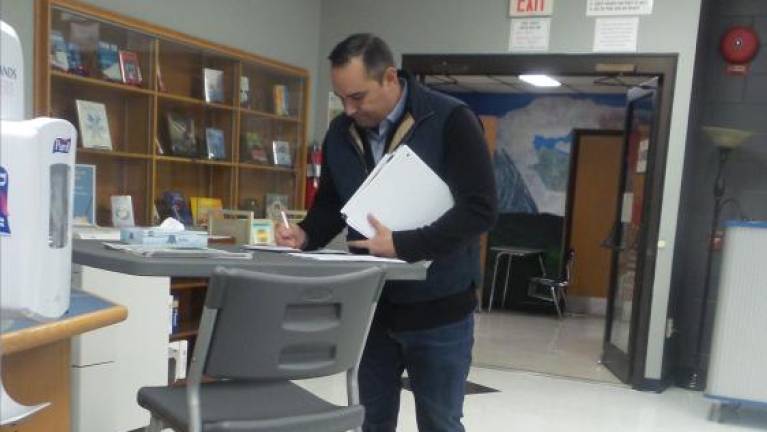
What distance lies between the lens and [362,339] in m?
1.41

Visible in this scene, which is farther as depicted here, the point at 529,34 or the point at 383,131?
the point at 529,34

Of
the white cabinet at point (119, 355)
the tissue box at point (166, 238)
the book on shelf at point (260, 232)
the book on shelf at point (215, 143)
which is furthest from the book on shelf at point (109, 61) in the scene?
the tissue box at point (166, 238)

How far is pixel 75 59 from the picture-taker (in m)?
3.27

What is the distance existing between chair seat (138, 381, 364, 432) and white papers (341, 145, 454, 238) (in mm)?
394

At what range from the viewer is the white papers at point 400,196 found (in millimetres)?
1542

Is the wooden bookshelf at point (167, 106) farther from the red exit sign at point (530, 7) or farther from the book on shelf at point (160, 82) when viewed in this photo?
the red exit sign at point (530, 7)

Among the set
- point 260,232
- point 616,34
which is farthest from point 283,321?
point 616,34

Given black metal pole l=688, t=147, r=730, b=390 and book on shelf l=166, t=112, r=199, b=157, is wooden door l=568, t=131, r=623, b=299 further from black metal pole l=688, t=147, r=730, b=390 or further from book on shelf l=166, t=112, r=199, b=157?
book on shelf l=166, t=112, r=199, b=157

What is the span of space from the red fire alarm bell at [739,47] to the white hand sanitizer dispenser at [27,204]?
14.0ft

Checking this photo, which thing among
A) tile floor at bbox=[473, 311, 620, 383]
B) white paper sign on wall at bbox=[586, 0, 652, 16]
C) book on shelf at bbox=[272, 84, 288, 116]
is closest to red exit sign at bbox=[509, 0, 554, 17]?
white paper sign on wall at bbox=[586, 0, 652, 16]

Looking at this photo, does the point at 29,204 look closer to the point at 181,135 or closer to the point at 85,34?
the point at 85,34

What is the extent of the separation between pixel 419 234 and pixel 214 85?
289 centimetres

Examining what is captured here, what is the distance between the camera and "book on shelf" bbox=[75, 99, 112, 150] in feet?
11.0

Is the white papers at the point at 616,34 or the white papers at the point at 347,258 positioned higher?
the white papers at the point at 616,34
